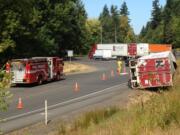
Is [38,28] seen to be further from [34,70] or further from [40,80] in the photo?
[34,70]

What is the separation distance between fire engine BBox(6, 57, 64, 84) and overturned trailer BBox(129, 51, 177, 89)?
35.5 ft

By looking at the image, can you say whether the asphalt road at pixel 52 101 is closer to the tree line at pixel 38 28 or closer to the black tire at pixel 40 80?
the black tire at pixel 40 80

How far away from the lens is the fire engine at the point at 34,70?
42.5 m

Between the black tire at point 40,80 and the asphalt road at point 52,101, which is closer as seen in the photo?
the asphalt road at point 52,101

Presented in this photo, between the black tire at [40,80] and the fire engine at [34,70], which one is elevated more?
the fire engine at [34,70]

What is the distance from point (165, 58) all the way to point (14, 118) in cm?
A: 1422

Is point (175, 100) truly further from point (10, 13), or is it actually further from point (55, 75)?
point (10, 13)

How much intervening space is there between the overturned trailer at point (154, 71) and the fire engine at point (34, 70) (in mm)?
10826

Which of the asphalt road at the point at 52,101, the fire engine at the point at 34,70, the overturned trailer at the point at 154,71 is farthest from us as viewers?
the fire engine at the point at 34,70

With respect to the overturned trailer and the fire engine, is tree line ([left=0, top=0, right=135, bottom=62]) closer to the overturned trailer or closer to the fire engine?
the fire engine

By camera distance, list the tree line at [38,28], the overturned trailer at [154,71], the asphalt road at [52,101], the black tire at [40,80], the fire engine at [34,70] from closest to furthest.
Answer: the asphalt road at [52,101] < the overturned trailer at [154,71] < the fire engine at [34,70] < the black tire at [40,80] < the tree line at [38,28]

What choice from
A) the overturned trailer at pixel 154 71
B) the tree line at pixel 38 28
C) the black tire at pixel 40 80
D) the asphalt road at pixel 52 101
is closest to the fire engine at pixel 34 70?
the black tire at pixel 40 80

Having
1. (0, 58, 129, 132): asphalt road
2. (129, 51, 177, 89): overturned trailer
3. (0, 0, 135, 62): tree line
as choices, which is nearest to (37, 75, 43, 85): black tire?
(0, 58, 129, 132): asphalt road

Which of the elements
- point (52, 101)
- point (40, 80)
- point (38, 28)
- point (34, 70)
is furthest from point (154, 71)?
point (38, 28)
